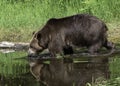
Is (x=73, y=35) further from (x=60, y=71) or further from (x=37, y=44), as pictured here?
(x=60, y=71)

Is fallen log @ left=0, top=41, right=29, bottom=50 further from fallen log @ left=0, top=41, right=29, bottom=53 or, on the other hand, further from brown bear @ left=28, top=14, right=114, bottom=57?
brown bear @ left=28, top=14, right=114, bottom=57

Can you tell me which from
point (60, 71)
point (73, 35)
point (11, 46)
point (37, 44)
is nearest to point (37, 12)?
point (11, 46)

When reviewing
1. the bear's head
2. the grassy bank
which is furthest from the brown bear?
the grassy bank

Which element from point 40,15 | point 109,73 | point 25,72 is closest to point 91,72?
point 109,73

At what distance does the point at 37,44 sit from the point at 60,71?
2.59 meters

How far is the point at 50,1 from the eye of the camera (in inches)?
634

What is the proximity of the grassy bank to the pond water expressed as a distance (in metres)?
3.35

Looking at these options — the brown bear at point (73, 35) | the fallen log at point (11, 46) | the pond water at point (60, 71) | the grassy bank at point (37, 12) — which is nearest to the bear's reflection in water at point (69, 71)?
the pond water at point (60, 71)

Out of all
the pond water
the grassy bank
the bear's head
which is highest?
the grassy bank

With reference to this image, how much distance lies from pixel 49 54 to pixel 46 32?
63 cm

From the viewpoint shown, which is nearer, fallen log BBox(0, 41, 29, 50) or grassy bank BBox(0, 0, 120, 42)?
fallen log BBox(0, 41, 29, 50)

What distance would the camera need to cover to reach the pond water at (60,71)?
776cm

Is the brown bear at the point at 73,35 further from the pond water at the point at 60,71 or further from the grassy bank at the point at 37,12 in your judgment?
the grassy bank at the point at 37,12

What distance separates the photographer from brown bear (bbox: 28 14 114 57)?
10.9m
